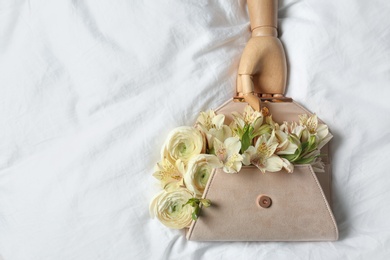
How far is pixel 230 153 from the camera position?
2.03ft

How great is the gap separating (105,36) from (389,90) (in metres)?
0.42

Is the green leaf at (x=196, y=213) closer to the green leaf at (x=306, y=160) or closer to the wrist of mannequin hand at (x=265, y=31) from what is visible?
the green leaf at (x=306, y=160)

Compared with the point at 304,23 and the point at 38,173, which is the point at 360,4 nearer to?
the point at 304,23

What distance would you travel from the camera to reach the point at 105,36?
27.2 inches

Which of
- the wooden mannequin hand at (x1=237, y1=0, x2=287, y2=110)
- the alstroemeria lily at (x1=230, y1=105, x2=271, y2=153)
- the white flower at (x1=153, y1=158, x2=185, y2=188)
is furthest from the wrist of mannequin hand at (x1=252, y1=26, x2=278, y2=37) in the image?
the white flower at (x1=153, y1=158, x2=185, y2=188)

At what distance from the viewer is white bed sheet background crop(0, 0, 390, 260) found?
0.66 metres

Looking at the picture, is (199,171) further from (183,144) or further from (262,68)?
(262,68)

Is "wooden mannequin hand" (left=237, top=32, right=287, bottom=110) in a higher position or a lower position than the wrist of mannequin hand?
lower

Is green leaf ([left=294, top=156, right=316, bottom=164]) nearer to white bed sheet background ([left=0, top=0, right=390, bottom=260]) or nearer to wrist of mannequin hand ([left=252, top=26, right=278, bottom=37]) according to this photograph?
white bed sheet background ([left=0, top=0, right=390, bottom=260])

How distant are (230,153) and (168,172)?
93 millimetres

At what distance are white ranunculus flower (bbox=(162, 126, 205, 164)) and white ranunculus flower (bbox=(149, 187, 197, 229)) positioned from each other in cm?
5

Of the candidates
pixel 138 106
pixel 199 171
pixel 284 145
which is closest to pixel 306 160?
pixel 284 145

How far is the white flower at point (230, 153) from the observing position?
2.01ft

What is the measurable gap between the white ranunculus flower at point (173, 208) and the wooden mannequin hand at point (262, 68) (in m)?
0.16
